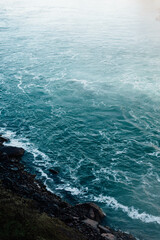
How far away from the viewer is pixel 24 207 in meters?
28.4

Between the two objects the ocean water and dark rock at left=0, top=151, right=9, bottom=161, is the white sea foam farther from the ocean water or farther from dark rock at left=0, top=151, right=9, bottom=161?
dark rock at left=0, top=151, right=9, bottom=161

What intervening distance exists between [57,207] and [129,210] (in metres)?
10.4

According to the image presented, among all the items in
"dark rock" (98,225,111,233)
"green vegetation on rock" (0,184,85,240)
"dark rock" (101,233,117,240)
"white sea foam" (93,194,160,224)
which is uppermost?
"green vegetation on rock" (0,184,85,240)

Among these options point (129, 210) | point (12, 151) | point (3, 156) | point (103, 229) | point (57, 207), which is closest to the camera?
point (103, 229)

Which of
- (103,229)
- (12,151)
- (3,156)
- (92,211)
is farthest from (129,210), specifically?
(3,156)

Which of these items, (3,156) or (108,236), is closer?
(108,236)

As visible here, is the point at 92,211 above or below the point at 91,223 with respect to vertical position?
below

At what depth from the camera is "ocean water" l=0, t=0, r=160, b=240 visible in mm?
38406

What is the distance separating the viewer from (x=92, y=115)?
57.6 meters

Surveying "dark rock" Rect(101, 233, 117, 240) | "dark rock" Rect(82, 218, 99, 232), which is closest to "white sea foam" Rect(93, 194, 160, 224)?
"dark rock" Rect(82, 218, 99, 232)

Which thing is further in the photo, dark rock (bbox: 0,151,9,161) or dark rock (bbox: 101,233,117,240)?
dark rock (bbox: 0,151,9,161)

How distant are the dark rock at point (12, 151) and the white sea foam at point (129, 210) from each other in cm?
1560

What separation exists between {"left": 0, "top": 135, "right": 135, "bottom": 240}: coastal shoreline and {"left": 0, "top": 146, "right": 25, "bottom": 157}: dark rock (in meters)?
2.86

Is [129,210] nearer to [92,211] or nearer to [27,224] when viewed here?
[92,211]
